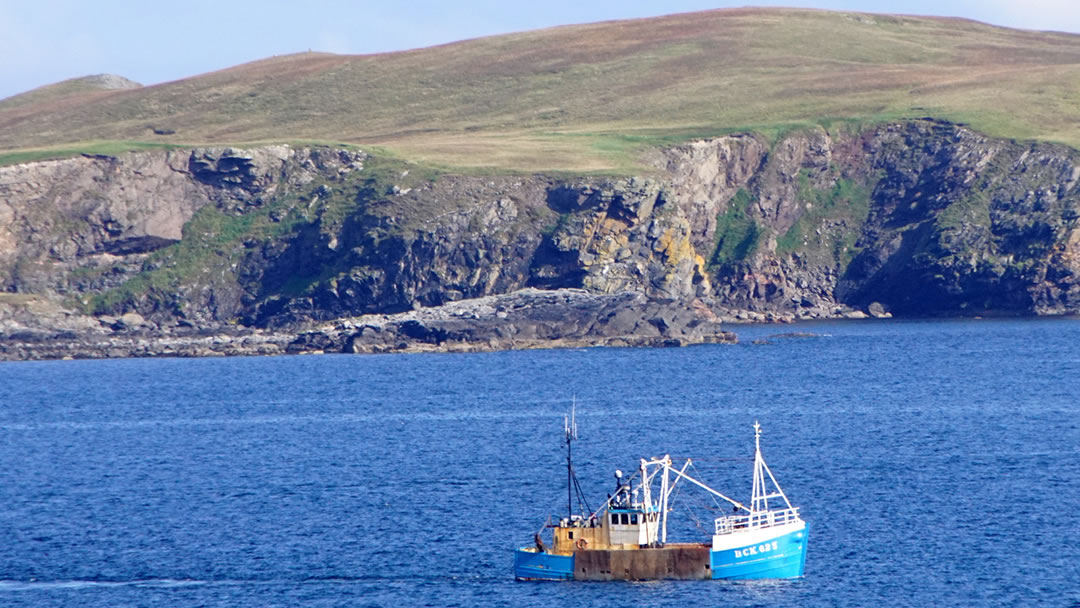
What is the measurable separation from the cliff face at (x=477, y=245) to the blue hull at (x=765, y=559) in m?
116

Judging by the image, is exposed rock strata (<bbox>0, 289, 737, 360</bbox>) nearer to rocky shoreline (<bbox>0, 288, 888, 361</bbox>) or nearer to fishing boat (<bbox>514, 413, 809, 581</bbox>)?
rocky shoreline (<bbox>0, 288, 888, 361</bbox>)

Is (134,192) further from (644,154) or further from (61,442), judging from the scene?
(61,442)

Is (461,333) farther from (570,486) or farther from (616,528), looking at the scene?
(616,528)

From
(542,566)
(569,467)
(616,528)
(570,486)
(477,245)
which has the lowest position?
(570,486)

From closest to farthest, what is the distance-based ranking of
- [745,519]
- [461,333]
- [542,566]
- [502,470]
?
[745,519]
[542,566]
[502,470]
[461,333]

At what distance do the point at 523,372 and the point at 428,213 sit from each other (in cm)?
4833

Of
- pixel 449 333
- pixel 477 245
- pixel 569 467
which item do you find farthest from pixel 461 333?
pixel 569 467

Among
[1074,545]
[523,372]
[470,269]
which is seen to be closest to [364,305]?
[470,269]

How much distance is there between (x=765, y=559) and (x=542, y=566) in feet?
26.8

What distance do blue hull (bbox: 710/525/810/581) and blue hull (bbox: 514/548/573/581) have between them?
17.7ft

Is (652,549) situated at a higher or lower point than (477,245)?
lower

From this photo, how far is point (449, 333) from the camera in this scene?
6432 inches

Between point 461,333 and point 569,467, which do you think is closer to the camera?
point 569,467

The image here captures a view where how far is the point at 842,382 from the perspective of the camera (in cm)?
12381
